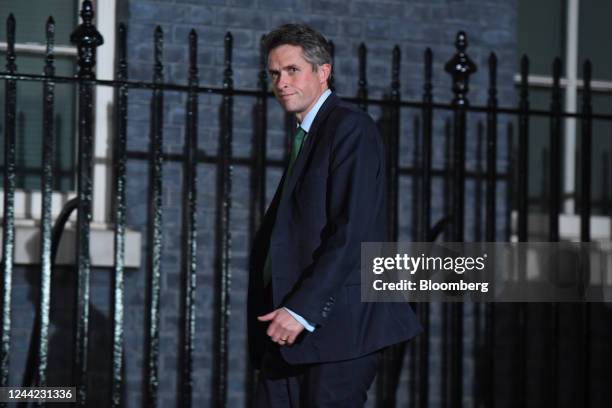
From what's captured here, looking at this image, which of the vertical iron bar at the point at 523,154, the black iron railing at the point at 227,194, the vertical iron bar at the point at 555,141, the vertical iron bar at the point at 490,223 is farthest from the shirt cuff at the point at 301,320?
the vertical iron bar at the point at 555,141

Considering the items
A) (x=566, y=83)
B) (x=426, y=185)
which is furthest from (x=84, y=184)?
(x=566, y=83)

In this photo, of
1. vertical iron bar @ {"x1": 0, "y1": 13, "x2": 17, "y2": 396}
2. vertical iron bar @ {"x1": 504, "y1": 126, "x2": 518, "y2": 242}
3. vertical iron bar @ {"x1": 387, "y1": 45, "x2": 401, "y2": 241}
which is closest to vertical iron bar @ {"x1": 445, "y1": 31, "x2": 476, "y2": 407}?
vertical iron bar @ {"x1": 387, "y1": 45, "x2": 401, "y2": 241}

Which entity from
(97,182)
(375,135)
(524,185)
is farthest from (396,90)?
(375,135)

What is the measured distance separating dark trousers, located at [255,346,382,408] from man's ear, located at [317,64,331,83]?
772 millimetres

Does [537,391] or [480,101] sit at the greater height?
[480,101]

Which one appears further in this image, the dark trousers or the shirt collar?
the shirt collar

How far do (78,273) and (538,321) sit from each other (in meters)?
2.69

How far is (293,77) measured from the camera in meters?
3.27

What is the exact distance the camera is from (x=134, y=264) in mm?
5438

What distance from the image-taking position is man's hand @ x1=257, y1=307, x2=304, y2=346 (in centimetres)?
307

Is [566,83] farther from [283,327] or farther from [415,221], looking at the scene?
[283,327]

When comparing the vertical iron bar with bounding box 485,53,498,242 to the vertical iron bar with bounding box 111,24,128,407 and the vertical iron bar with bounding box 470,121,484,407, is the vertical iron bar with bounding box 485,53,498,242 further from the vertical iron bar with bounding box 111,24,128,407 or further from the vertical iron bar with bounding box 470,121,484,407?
the vertical iron bar with bounding box 111,24,128,407

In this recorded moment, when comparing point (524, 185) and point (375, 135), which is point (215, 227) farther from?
point (375, 135)

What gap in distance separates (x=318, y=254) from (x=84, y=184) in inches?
73.8
